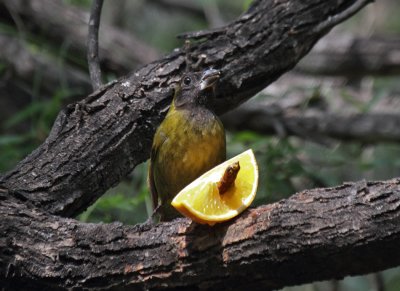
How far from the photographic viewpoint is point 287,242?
3398 mm

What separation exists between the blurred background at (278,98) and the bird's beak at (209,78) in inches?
53.5

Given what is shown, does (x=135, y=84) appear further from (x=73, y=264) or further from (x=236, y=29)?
(x=73, y=264)

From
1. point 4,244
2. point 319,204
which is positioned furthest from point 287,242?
point 4,244

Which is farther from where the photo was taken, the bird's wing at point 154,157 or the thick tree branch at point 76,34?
the thick tree branch at point 76,34

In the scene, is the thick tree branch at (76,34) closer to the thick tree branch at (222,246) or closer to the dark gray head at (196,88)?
the dark gray head at (196,88)

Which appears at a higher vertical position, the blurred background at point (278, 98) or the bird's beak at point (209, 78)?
the blurred background at point (278, 98)

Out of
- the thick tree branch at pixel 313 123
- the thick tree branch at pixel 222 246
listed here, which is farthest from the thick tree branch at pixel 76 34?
the thick tree branch at pixel 222 246

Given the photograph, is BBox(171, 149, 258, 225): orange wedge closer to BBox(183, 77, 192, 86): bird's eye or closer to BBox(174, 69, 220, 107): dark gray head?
BBox(174, 69, 220, 107): dark gray head

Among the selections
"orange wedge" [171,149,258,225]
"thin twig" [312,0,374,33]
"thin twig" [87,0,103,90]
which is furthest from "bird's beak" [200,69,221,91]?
"orange wedge" [171,149,258,225]

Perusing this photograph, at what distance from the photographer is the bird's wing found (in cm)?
484

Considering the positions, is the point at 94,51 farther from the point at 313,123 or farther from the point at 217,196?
the point at 313,123

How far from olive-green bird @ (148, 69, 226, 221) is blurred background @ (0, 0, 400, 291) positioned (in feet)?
3.37

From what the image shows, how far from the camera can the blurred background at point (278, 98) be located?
6.54 m

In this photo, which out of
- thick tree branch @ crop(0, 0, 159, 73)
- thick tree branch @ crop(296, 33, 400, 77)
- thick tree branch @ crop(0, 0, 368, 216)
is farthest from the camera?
thick tree branch @ crop(296, 33, 400, 77)
